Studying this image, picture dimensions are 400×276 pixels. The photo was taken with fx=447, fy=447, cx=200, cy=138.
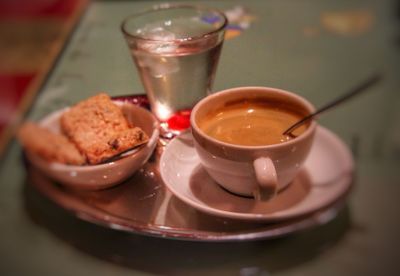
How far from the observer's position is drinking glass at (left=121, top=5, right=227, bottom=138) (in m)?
0.42

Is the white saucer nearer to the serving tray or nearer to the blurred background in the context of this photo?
the serving tray

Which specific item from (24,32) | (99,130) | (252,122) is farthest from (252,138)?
(24,32)

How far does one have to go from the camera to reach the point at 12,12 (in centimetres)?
144

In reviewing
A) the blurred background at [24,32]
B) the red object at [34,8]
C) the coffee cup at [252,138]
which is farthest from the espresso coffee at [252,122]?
the red object at [34,8]

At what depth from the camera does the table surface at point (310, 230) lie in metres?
0.31

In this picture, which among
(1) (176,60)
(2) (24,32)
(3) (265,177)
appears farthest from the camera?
(2) (24,32)

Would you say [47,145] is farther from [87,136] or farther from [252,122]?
[252,122]

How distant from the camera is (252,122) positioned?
388mm

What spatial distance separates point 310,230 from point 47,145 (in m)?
0.20

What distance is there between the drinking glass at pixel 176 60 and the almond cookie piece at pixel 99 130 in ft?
0.15

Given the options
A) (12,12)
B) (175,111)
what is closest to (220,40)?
(175,111)

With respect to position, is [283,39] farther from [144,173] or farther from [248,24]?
[144,173]

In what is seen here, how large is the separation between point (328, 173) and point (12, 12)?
136 cm

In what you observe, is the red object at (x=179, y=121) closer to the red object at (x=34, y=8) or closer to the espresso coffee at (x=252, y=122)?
the espresso coffee at (x=252, y=122)
